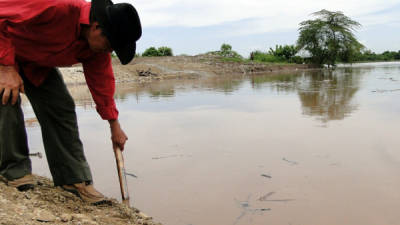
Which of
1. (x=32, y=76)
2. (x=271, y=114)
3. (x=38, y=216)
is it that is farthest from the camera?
(x=271, y=114)

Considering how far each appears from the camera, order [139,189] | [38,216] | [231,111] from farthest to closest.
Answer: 1. [231,111]
2. [139,189]
3. [38,216]

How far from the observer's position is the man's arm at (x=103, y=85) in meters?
2.41

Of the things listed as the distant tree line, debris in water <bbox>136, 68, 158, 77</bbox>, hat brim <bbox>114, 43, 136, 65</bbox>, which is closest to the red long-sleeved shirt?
hat brim <bbox>114, 43, 136, 65</bbox>

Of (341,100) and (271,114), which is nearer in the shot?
(271,114)

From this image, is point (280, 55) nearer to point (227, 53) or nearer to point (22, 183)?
point (227, 53)

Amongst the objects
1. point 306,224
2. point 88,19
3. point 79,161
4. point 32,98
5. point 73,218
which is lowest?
point 306,224

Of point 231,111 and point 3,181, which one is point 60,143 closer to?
point 3,181

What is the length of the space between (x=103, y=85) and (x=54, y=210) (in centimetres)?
86

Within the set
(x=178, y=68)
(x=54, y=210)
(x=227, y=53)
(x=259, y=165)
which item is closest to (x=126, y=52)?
(x=54, y=210)

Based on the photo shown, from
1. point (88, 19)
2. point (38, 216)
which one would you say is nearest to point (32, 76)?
point (88, 19)

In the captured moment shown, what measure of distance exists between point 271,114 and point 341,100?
6.47ft

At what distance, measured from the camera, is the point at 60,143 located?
2.55 m

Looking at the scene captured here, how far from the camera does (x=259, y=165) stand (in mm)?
3211

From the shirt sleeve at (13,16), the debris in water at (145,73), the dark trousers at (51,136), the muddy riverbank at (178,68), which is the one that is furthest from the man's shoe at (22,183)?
the debris in water at (145,73)
